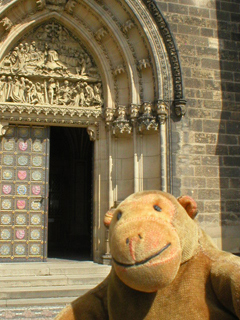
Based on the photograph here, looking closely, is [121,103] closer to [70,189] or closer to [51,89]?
[51,89]

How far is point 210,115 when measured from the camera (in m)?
7.89

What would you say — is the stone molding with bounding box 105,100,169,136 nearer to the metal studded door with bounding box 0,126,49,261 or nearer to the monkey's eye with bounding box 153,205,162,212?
the metal studded door with bounding box 0,126,49,261

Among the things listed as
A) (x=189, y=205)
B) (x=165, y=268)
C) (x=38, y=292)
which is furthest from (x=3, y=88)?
(x=165, y=268)

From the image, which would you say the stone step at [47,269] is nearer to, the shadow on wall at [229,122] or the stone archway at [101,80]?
Answer: the stone archway at [101,80]

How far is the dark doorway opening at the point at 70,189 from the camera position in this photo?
1229 cm

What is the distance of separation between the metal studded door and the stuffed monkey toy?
565 cm

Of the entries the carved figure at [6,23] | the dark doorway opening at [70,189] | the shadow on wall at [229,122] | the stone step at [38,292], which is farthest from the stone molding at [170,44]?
the dark doorway opening at [70,189]

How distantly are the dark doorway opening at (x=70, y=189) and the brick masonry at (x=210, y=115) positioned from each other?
5.37 meters

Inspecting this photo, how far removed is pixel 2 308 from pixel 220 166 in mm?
4930

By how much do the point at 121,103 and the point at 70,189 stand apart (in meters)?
5.52

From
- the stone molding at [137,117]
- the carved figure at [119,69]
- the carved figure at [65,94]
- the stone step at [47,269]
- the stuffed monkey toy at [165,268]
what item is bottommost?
the stone step at [47,269]

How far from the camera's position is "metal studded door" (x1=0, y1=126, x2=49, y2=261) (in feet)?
25.2

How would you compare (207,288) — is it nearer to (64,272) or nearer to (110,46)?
(64,272)

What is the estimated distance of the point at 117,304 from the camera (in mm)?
2324
